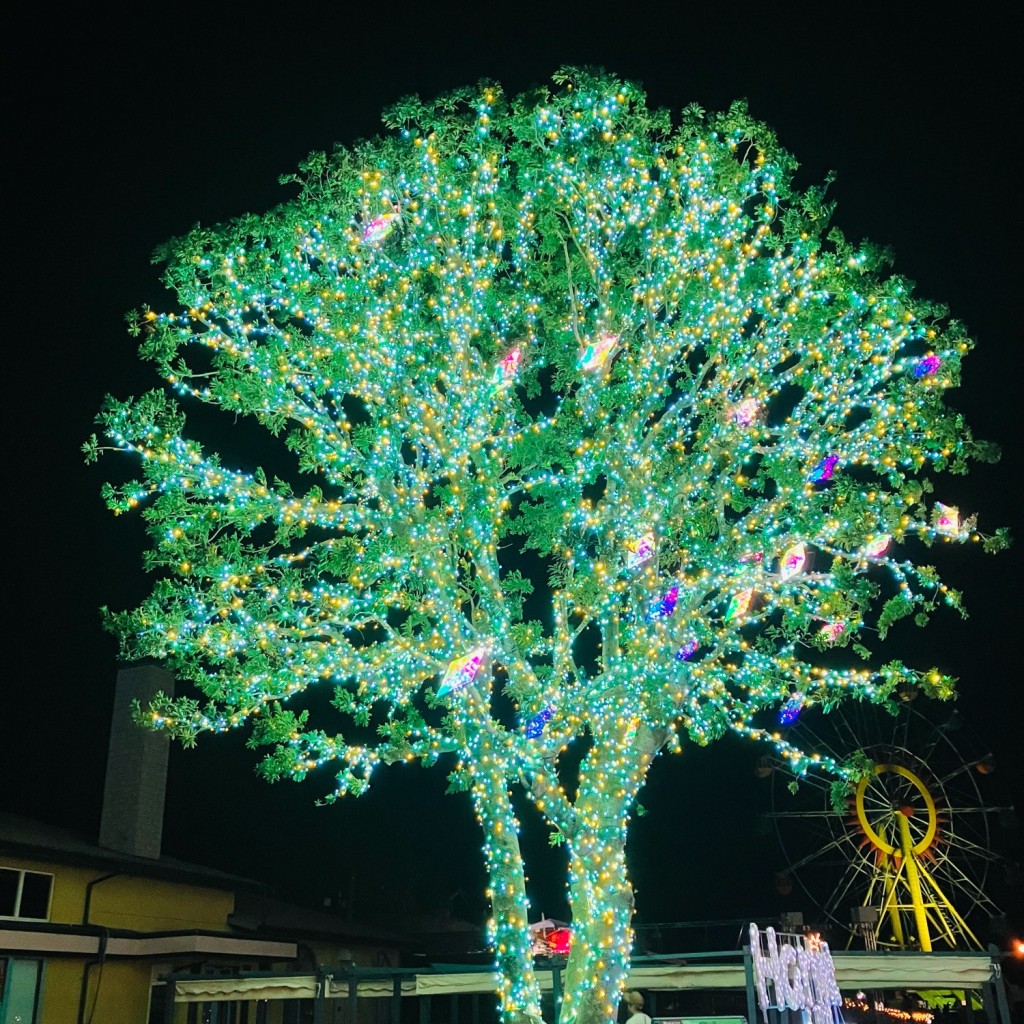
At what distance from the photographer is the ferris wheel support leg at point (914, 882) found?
20.7 m

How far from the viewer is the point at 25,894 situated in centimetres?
1323

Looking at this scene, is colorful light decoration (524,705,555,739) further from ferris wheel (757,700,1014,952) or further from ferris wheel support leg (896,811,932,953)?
ferris wheel support leg (896,811,932,953)

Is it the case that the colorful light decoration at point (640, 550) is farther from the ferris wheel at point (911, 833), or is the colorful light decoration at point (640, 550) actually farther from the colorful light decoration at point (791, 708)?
the ferris wheel at point (911, 833)

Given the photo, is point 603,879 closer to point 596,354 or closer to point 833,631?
point 833,631

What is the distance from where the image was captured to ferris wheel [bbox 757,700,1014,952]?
71.5ft

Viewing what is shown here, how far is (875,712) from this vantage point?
84.5 ft

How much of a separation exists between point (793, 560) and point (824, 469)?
1.04 metres

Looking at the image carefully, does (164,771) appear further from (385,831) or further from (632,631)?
(385,831)

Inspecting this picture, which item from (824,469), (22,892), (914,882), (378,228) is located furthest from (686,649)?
(914,882)

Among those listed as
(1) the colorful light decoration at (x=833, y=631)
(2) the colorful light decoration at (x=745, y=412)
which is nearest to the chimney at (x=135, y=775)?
(2) the colorful light decoration at (x=745, y=412)

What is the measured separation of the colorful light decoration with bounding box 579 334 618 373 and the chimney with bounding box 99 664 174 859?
1047cm

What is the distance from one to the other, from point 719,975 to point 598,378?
6311 millimetres

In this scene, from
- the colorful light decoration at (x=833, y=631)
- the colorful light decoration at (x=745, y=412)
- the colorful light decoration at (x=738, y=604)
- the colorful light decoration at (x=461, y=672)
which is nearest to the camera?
the colorful light decoration at (x=461, y=672)

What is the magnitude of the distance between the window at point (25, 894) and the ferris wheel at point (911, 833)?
15671 millimetres
